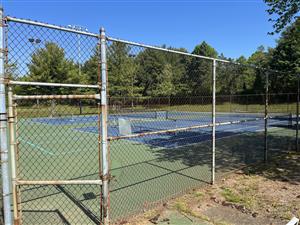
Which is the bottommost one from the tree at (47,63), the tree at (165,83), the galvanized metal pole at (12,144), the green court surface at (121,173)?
the green court surface at (121,173)

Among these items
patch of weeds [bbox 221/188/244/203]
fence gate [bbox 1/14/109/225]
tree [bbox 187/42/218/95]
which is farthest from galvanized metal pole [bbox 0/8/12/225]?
tree [bbox 187/42/218/95]

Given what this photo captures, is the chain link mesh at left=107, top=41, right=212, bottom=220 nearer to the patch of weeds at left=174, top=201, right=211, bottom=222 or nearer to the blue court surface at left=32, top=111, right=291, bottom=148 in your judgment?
the patch of weeds at left=174, top=201, right=211, bottom=222

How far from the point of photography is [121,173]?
6488 millimetres

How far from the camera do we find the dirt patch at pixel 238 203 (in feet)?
12.6

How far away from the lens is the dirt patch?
386 cm

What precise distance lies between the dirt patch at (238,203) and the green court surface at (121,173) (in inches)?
14.2

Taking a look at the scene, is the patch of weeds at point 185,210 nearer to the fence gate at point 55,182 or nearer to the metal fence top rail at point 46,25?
the fence gate at point 55,182

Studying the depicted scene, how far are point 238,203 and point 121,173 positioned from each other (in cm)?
298

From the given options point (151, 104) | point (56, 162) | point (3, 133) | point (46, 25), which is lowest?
point (56, 162)

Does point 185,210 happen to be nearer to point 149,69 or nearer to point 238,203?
point 238,203

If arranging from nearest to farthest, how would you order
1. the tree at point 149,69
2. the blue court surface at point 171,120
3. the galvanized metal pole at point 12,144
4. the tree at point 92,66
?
the galvanized metal pole at point 12,144 < the tree at point 92,66 < the tree at point 149,69 < the blue court surface at point 171,120

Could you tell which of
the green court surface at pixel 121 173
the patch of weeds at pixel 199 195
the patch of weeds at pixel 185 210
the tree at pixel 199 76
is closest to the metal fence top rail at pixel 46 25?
the green court surface at pixel 121 173

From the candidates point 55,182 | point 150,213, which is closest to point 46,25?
point 55,182

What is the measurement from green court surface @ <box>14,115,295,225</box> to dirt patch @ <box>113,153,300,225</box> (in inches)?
14.2
